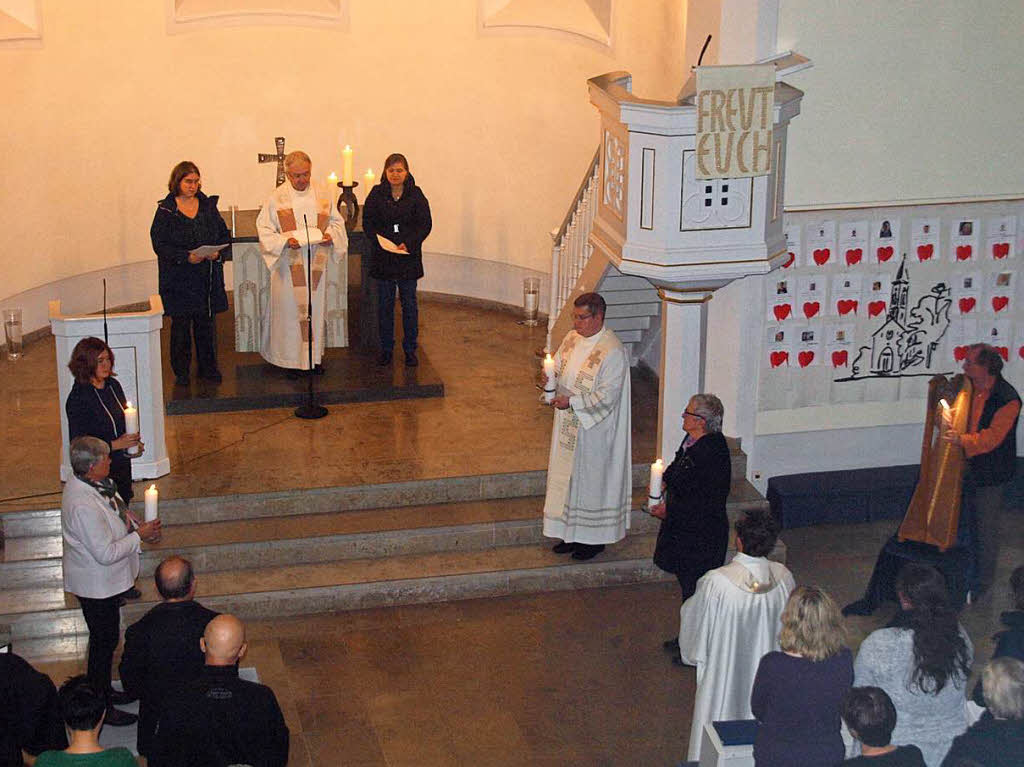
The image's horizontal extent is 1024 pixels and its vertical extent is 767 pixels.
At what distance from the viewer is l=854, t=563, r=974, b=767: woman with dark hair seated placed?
5.93m

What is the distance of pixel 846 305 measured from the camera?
10750 mm

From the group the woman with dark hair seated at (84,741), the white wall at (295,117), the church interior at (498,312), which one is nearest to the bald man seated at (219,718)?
the woman with dark hair seated at (84,741)

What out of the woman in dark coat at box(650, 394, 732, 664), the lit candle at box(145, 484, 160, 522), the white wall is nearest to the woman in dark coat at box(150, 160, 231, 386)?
the white wall

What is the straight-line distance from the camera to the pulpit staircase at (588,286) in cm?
1098

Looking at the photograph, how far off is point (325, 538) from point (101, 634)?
6.77ft

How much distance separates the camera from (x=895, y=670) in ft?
19.6

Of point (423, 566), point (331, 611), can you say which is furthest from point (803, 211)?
point (331, 611)

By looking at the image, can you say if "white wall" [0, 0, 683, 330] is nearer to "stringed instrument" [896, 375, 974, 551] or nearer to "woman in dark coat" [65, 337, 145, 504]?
"stringed instrument" [896, 375, 974, 551]

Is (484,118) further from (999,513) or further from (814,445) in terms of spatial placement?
(999,513)

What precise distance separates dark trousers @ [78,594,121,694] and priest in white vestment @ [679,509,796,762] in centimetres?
302

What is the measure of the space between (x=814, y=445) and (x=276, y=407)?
13.6ft

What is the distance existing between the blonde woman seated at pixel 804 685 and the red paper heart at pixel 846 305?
16.7ft

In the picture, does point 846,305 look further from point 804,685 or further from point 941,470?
point 804,685

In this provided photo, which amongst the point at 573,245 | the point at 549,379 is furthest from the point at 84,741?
the point at 573,245
